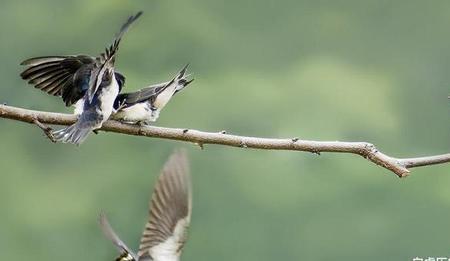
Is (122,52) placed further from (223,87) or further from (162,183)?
(162,183)

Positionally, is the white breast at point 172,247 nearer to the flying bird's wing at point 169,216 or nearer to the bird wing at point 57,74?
the flying bird's wing at point 169,216

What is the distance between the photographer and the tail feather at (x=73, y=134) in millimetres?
730

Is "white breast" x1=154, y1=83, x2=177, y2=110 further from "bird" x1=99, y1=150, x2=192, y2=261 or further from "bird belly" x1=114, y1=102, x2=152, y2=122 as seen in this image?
"bird" x1=99, y1=150, x2=192, y2=261

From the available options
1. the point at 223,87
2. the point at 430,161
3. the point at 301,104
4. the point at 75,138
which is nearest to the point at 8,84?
the point at 223,87

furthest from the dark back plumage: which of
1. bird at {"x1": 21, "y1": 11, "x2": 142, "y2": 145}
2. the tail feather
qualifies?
the tail feather

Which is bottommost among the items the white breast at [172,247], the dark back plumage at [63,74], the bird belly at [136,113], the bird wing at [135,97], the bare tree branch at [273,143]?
the white breast at [172,247]

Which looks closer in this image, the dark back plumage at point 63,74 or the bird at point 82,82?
Answer: the bird at point 82,82

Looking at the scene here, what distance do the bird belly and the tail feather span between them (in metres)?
0.06

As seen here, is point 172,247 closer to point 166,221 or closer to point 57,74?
point 166,221

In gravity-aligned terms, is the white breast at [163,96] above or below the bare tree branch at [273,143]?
above

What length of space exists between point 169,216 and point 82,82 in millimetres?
191

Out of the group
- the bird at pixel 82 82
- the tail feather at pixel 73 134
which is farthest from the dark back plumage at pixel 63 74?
the tail feather at pixel 73 134

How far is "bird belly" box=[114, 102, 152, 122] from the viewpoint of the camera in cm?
80

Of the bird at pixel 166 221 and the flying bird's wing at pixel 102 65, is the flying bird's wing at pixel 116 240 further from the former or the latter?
the flying bird's wing at pixel 102 65
